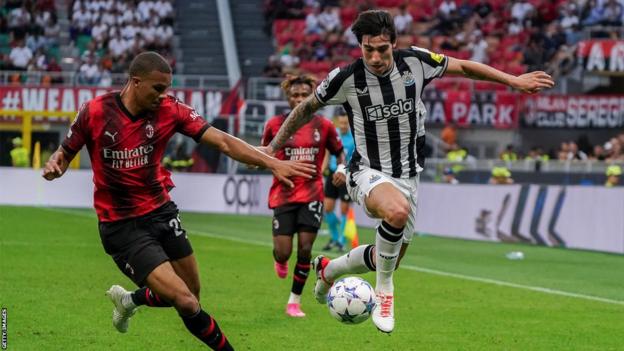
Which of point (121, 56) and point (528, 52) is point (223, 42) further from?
point (528, 52)

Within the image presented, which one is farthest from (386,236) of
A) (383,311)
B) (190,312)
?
(190,312)

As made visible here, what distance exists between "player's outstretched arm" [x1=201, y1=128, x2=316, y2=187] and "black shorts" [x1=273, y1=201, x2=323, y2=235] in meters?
4.30

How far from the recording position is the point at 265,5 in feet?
148

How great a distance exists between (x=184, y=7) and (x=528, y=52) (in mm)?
12677

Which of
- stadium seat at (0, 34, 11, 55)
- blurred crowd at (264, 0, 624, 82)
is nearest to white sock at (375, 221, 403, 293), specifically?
blurred crowd at (264, 0, 624, 82)

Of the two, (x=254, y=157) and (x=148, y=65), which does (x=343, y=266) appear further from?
(x=148, y=65)

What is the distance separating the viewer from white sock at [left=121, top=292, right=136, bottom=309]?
9797mm

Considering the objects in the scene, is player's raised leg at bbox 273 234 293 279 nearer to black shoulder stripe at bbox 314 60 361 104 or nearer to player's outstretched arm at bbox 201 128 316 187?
black shoulder stripe at bbox 314 60 361 104

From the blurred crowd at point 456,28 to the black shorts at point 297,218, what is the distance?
26.6 metres

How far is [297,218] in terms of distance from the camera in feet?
43.2

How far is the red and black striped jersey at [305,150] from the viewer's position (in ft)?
43.4

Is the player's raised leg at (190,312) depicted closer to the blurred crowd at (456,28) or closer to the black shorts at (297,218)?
the black shorts at (297,218)

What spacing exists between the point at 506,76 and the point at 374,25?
107 centimetres

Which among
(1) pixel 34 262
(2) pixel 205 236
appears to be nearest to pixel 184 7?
(2) pixel 205 236
